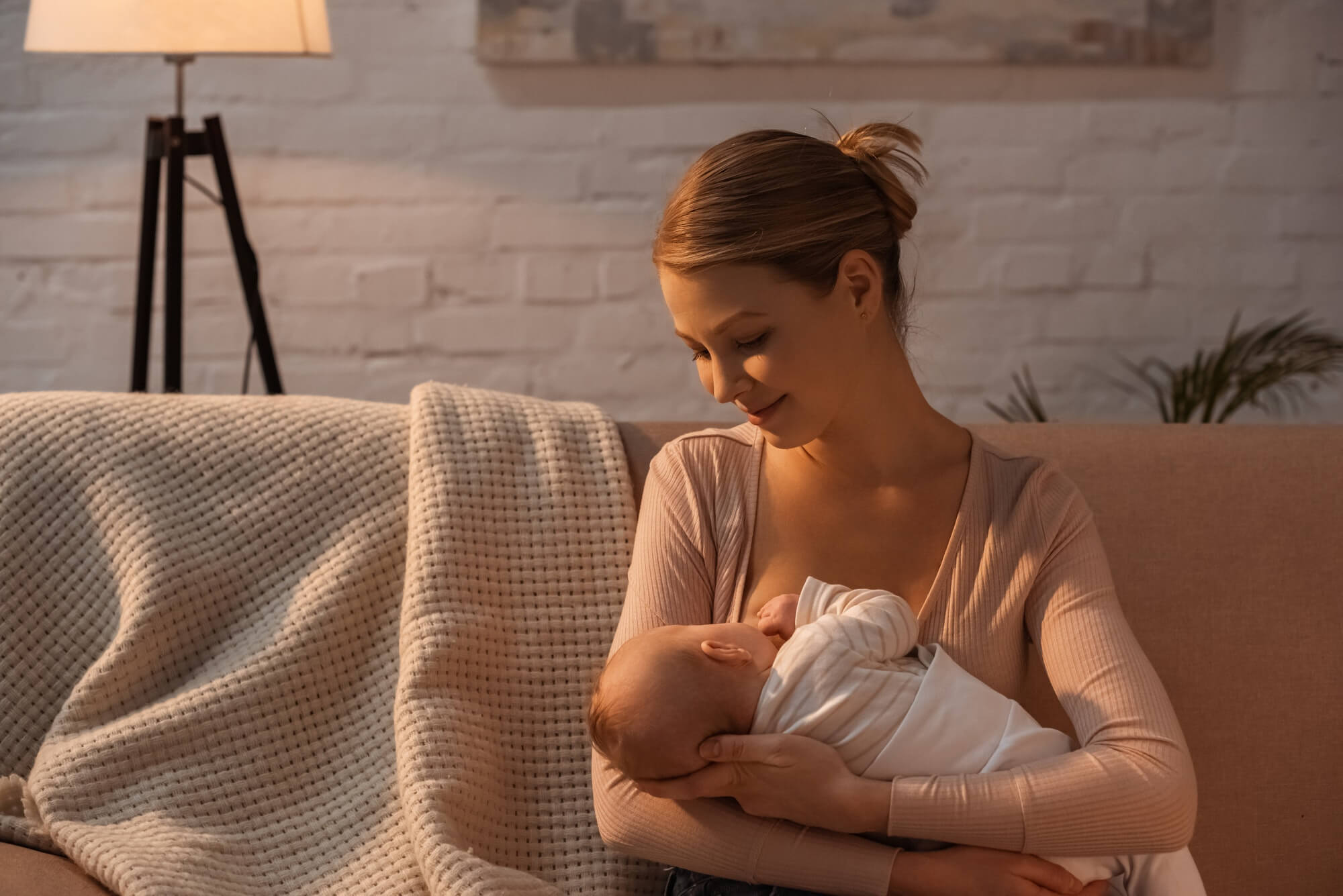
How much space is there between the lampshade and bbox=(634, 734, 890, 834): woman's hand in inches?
50.1

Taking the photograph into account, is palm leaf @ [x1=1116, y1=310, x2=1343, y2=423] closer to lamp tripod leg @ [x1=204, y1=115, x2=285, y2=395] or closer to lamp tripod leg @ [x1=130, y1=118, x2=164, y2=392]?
lamp tripod leg @ [x1=204, y1=115, x2=285, y2=395]

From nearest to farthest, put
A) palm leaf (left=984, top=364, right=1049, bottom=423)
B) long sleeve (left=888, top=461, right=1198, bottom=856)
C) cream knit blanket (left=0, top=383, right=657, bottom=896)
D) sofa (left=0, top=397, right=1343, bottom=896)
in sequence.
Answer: long sleeve (left=888, top=461, right=1198, bottom=856) → cream knit blanket (left=0, top=383, right=657, bottom=896) → sofa (left=0, top=397, right=1343, bottom=896) → palm leaf (left=984, top=364, right=1049, bottom=423)

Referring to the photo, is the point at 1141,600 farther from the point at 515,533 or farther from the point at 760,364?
the point at 515,533

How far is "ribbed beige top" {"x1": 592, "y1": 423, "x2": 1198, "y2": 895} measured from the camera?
44.9 inches

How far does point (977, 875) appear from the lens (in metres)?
1.14

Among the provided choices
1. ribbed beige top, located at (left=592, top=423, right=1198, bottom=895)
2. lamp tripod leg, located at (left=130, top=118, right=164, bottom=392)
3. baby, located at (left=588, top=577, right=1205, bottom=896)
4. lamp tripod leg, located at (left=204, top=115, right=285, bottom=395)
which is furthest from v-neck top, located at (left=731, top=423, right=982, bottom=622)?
lamp tripod leg, located at (left=130, top=118, right=164, bottom=392)

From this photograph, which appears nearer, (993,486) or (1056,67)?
(993,486)

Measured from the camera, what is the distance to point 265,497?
1553mm

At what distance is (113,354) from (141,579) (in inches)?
Result: 43.2

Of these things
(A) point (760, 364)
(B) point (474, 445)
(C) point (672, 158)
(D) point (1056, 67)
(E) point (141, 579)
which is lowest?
(E) point (141, 579)

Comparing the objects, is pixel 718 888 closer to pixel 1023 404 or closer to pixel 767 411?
pixel 767 411

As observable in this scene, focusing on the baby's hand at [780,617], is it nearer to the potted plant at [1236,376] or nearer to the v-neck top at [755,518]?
the v-neck top at [755,518]

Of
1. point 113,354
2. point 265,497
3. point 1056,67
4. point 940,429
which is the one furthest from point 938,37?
point 113,354

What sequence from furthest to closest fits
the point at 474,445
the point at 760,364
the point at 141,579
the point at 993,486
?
the point at 474,445
the point at 141,579
the point at 993,486
the point at 760,364
